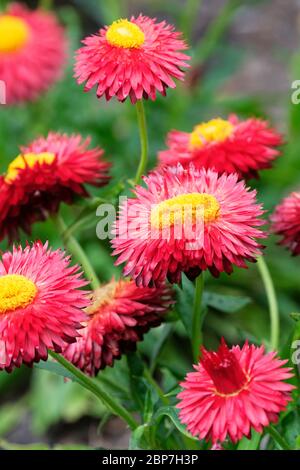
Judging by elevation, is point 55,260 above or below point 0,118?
below

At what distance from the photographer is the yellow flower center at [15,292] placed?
3.80 feet

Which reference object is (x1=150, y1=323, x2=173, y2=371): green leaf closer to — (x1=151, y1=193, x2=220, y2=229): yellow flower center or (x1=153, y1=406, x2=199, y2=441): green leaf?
(x1=153, y1=406, x2=199, y2=441): green leaf

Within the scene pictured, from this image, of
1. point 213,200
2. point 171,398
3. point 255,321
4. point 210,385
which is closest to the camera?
point 210,385

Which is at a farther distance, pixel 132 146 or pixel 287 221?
pixel 132 146

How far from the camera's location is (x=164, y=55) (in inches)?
51.8

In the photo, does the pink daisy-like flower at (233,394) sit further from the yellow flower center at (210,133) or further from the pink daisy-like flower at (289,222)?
the yellow flower center at (210,133)

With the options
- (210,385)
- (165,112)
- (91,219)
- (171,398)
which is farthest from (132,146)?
(210,385)

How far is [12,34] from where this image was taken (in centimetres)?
307

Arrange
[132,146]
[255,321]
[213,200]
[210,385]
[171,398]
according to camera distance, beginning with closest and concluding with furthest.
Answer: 1. [210,385]
2. [213,200]
3. [171,398]
4. [255,321]
5. [132,146]

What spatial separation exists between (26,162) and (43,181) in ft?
0.15

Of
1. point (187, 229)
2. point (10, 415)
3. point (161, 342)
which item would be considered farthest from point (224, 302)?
point (10, 415)

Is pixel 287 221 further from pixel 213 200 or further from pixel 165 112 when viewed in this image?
pixel 165 112

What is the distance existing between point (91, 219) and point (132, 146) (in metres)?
1.69

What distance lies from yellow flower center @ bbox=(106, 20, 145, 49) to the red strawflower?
0.80 ft
